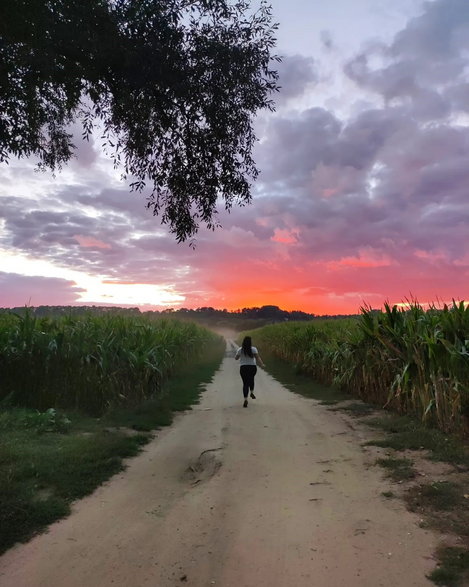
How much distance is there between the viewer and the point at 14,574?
3582mm

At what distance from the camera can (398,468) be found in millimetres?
6281

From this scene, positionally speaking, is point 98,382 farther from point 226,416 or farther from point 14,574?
point 14,574

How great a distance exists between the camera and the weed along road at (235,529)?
3547 mm

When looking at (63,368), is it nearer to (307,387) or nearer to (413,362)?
(413,362)

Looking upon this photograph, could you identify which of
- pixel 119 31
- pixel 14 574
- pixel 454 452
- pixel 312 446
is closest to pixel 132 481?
pixel 14 574

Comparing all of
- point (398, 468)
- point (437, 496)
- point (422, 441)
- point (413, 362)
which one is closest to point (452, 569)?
point (437, 496)

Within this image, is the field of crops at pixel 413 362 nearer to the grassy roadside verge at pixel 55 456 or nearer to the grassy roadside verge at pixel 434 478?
the grassy roadside verge at pixel 434 478

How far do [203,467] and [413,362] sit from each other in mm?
5155

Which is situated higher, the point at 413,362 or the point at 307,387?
the point at 413,362

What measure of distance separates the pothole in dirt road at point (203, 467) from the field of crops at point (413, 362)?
406 centimetres

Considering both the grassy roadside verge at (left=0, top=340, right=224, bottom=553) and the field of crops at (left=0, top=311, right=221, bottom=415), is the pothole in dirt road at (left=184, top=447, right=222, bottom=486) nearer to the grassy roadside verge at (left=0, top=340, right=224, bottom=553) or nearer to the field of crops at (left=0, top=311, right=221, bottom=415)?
the grassy roadside verge at (left=0, top=340, right=224, bottom=553)

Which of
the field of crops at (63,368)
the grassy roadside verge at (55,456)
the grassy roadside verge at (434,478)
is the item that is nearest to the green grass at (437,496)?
the grassy roadside verge at (434,478)

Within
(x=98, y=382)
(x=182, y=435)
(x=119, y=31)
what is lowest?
(x=182, y=435)

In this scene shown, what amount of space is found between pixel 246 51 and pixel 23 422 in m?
7.74
